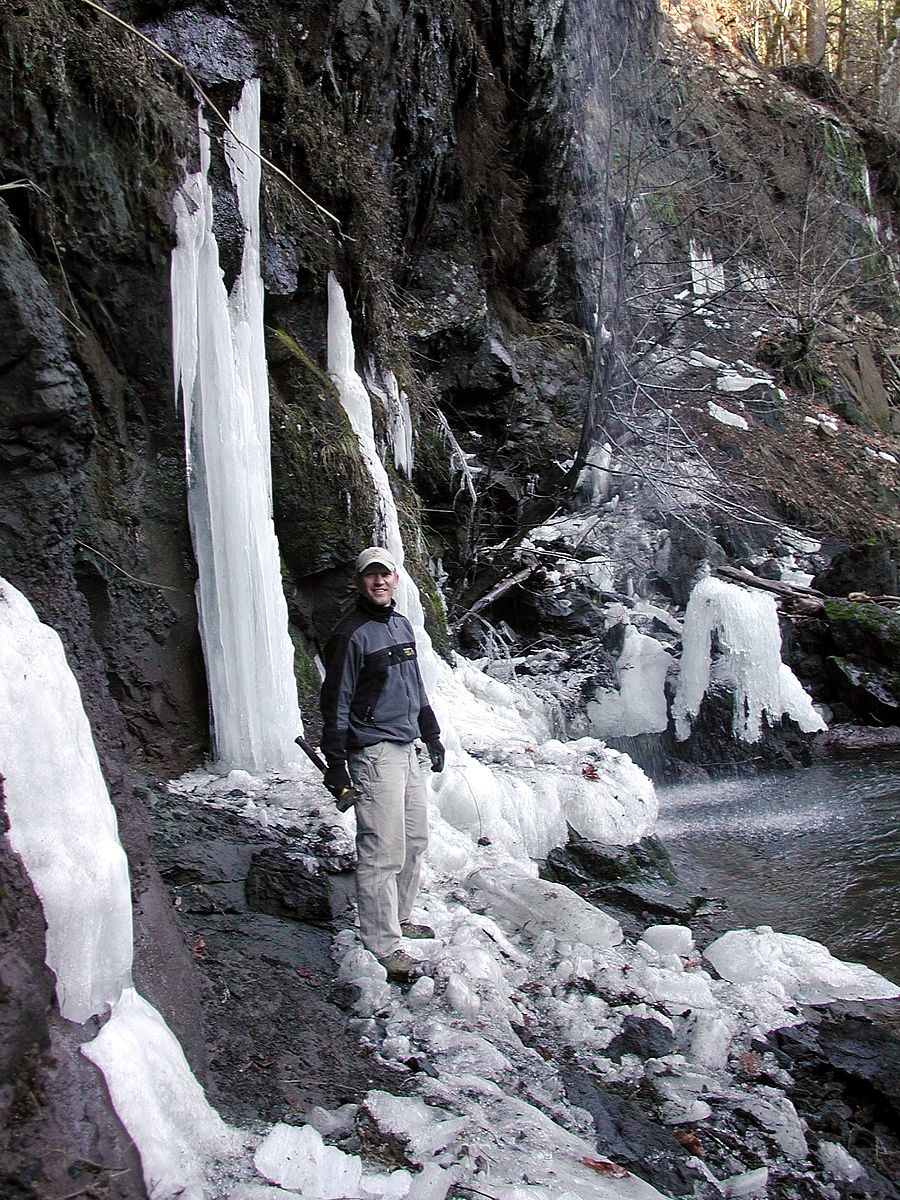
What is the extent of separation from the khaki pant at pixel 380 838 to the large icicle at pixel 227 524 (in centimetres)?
189

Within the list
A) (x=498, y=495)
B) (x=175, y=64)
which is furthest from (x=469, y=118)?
(x=175, y=64)

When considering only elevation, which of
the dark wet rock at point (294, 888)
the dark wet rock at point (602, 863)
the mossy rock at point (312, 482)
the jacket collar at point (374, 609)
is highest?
the mossy rock at point (312, 482)

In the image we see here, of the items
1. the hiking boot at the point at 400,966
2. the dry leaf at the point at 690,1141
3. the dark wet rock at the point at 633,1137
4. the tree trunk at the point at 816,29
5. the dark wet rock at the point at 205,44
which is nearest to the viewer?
the dark wet rock at the point at 633,1137

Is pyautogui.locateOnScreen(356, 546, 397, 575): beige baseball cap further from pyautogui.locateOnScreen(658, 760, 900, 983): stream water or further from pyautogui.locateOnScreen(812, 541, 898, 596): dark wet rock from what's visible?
pyautogui.locateOnScreen(812, 541, 898, 596): dark wet rock

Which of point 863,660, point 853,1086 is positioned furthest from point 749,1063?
point 863,660

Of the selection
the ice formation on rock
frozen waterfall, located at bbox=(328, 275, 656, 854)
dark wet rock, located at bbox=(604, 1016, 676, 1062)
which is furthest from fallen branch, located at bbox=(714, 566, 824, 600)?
dark wet rock, located at bbox=(604, 1016, 676, 1062)

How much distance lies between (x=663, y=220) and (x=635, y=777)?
44.9 ft

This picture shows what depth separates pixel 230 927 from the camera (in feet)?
11.4

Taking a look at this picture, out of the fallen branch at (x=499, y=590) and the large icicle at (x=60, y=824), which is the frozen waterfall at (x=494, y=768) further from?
the large icicle at (x=60, y=824)

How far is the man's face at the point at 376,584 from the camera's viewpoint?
357cm

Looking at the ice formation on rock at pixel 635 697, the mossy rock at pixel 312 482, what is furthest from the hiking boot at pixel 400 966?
the ice formation on rock at pixel 635 697

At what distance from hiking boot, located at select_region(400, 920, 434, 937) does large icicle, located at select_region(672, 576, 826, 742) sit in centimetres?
672

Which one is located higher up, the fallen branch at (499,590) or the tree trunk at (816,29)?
the tree trunk at (816,29)

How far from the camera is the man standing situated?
3.38 meters
